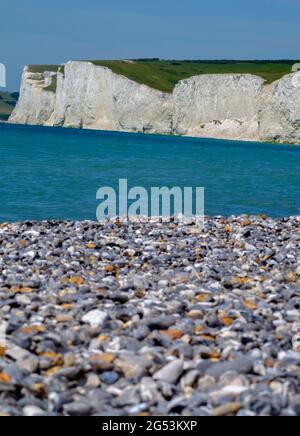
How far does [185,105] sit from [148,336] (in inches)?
4639

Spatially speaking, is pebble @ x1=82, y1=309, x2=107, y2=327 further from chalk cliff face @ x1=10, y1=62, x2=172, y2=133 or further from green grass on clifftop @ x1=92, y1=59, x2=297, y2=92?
chalk cliff face @ x1=10, y1=62, x2=172, y2=133

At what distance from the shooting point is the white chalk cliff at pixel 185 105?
360ft

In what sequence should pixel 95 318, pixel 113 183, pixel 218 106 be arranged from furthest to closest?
1. pixel 218 106
2. pixel 113 183
3. pixel 95 318

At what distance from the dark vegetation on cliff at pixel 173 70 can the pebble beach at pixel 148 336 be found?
4302 inches

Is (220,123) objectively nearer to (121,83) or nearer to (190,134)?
(190,134)

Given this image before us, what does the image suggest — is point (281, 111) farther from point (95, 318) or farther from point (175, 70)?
point (95, 318)

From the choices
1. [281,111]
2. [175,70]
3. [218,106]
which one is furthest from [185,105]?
[175,70]

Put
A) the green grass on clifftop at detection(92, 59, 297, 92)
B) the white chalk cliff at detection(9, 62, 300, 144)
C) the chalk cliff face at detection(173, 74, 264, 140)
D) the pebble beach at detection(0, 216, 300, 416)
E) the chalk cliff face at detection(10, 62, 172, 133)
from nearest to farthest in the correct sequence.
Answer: the pebble beach at detection(0, 216, 300, 416) → the white chalk cliff at detection(9, 62, 300, 144) → the chalk cliff face at detection(173, 74, 264, 140) → the chalk cliff face at detection(10, 62, 172, 133) → the green grass on clifftop at detection(92, 59, 297, 92)

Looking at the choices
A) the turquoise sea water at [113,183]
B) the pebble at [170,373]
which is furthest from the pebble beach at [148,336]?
the turquoise sea water at [113,183]

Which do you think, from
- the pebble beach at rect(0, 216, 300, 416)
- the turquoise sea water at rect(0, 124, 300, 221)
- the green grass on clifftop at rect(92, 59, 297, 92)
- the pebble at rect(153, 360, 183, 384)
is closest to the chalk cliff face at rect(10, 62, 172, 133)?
the green grass on clifftop at rect(92, 59, 297, 92)

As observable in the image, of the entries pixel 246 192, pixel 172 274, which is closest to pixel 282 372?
pixel 172 274

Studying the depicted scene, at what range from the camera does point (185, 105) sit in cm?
12194

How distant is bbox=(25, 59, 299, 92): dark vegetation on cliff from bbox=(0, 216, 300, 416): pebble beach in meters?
109

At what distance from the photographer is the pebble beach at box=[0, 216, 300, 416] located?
4730mm
